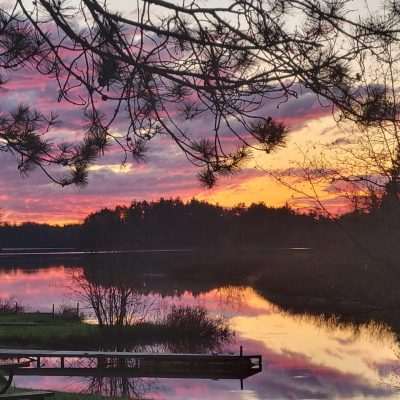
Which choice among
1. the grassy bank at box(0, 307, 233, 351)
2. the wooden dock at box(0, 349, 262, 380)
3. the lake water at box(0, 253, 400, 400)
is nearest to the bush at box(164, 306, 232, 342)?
the grassy bank at box(0, 307, 233, 351)

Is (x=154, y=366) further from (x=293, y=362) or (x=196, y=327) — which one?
(x=196, y=327)

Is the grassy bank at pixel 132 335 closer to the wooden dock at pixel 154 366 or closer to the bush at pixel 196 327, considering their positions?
the bush at pixel 196 327

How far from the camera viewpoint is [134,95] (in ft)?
18.2

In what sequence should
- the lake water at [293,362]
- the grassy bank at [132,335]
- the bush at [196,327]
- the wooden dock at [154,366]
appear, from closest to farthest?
1. the lake water at [293,362]
2. the wooden dock at [154,366]
3. the grassy bank at [132,335]
4. the bush at [196,327]

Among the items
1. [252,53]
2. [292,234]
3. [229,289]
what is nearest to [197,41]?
[252,53]

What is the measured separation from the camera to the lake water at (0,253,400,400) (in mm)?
19875

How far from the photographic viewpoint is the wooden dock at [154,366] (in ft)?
66.9

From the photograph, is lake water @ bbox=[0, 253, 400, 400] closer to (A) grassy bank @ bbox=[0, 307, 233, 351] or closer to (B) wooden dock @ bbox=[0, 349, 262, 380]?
(B) wooden dock @ bbox=[0, 349, 262, 380]

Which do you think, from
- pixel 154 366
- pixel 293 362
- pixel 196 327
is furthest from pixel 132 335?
pixel 293 362

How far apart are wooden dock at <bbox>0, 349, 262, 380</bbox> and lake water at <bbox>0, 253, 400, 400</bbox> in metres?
0.32

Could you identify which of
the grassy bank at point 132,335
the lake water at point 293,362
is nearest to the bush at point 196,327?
the grassy bank at point 132,335

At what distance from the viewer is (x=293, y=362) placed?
83.8ft

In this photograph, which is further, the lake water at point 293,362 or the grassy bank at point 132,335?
the grassy bank at point 132,335

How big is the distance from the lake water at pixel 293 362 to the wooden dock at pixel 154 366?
1.05 feet
